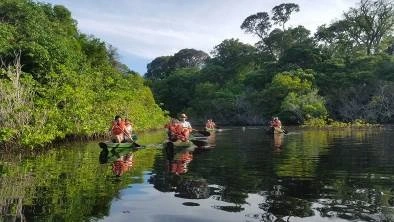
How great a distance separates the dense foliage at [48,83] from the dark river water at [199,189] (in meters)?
3.41

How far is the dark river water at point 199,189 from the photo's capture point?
7.95 m

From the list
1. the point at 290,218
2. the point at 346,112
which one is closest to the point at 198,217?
the point at 290,218

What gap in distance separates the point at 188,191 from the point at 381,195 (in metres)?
3.82

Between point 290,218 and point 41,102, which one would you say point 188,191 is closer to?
point 290,218

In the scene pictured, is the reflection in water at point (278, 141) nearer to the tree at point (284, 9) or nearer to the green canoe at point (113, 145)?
the green canoe at point (113, 145)

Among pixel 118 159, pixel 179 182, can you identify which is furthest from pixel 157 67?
pixel 179 182

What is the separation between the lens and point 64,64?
28.1 meters

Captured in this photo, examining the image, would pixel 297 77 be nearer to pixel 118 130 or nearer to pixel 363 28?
pixel 363 28

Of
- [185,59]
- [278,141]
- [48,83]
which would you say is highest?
[185,59]

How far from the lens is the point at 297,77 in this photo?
180 ft

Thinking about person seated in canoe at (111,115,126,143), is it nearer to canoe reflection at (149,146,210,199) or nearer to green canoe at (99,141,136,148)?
green canoe at (99,141,136,148)

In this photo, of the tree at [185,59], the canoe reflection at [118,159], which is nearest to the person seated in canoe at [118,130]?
the canoe reflection at [118,159]

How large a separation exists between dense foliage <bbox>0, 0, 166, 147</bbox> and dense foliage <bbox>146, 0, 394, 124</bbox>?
21897mm

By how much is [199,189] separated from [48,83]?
17.3 metres
